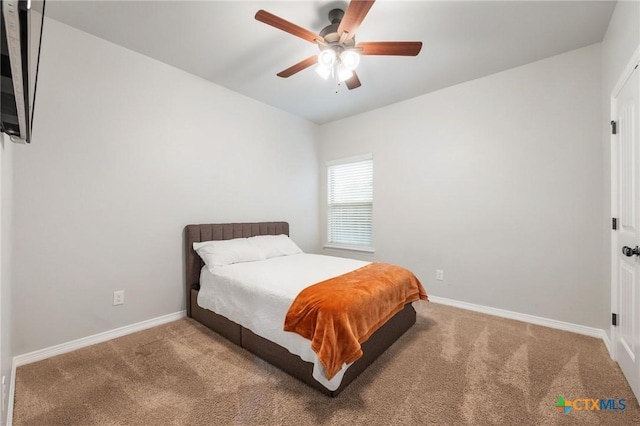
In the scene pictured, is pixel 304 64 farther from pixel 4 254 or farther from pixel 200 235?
pixel 4 254

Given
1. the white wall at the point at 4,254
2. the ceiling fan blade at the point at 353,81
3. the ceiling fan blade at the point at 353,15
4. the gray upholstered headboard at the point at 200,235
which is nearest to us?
the white wall at the point at 4,254

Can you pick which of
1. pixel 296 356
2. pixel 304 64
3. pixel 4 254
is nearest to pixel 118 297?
pixel 4 254

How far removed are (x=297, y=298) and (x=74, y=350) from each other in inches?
80.5

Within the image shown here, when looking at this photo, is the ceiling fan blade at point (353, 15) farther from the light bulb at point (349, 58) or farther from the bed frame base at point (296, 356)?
the bed frame base at point (296, 356)

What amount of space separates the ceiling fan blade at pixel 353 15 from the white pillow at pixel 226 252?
230cm

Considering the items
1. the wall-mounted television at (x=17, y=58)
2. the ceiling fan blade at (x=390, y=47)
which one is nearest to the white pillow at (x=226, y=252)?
the wall-mounted television at (x=17, y=58)

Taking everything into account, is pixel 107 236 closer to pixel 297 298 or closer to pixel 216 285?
pixel 216 285

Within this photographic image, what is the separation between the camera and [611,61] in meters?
2.26

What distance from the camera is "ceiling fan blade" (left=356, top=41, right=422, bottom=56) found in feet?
6.60

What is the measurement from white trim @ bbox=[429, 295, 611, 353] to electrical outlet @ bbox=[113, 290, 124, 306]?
11.5ft

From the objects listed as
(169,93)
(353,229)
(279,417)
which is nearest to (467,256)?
(353,229)

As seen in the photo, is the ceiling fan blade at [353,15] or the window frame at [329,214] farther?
the window frame at [329,214]

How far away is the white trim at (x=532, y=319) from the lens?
2.56m

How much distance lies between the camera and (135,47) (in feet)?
8.67
